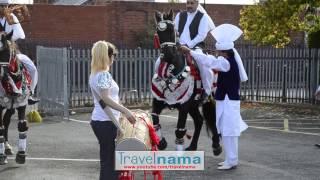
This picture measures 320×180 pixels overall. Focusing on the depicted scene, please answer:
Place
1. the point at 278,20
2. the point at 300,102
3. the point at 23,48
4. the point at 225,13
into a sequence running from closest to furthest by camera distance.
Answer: the point at 300,102
the point at 278,20
the point at 23,48
the point at 225,13

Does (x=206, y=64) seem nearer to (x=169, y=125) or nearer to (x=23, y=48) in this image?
(x=169, y=125)

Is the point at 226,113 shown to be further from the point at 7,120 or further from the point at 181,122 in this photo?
the point at 7,120

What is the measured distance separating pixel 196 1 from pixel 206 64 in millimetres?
1153

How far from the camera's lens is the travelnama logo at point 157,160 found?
19.6ft

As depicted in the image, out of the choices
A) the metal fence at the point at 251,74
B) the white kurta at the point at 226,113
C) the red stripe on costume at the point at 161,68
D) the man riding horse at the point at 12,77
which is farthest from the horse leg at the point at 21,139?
the metal fence at the point at 251,74

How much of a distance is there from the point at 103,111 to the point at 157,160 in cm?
96

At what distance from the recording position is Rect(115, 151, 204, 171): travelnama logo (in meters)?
5.97

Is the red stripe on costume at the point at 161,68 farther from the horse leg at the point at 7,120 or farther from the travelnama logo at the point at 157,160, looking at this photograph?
the travelnama logo at the point at 157,160

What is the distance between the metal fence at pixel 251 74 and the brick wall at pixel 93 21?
37.3 ft

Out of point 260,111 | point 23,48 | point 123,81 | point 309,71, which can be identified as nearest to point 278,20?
point 309,71

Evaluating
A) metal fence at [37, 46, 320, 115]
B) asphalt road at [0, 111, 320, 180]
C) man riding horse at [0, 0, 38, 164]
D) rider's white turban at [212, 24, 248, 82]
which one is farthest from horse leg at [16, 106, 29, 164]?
metal fence at [37, 46, 320, 115]

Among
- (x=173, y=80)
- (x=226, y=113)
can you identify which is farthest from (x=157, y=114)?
(x=226, y=113)

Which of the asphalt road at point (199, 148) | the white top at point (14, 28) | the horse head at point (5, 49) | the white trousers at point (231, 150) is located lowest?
the asphalt road at point (199, 148)

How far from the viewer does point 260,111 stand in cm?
1758
